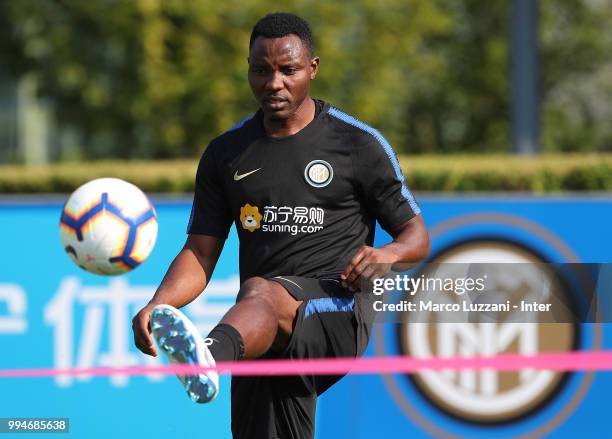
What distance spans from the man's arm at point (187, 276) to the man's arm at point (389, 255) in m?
0.66

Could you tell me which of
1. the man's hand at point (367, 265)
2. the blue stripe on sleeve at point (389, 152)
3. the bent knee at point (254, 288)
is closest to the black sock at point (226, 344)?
the bent knee at point (254, 288)

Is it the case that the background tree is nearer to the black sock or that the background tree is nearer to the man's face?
the man's face

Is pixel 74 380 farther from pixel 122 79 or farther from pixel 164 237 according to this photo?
pixel 122 79

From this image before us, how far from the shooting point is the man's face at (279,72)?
4.93 meters

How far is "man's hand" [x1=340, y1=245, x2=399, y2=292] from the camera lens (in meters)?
4.79

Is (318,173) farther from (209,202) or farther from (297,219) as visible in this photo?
(209,202)

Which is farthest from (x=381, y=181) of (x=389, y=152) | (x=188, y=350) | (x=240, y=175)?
(x=188, y=350)

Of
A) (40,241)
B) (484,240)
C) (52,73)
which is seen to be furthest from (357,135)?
(52,73)

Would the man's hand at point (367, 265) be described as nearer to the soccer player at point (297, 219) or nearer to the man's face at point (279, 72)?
the soccer player at point (297, 219)

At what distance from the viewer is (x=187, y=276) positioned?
5.18m

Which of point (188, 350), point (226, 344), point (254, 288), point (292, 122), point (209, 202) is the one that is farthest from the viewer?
point (209, 202)

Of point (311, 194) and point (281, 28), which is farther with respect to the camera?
point (311, 194)

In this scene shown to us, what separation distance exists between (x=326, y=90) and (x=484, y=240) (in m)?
10.4

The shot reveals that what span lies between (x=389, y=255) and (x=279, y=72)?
2.87 ft
